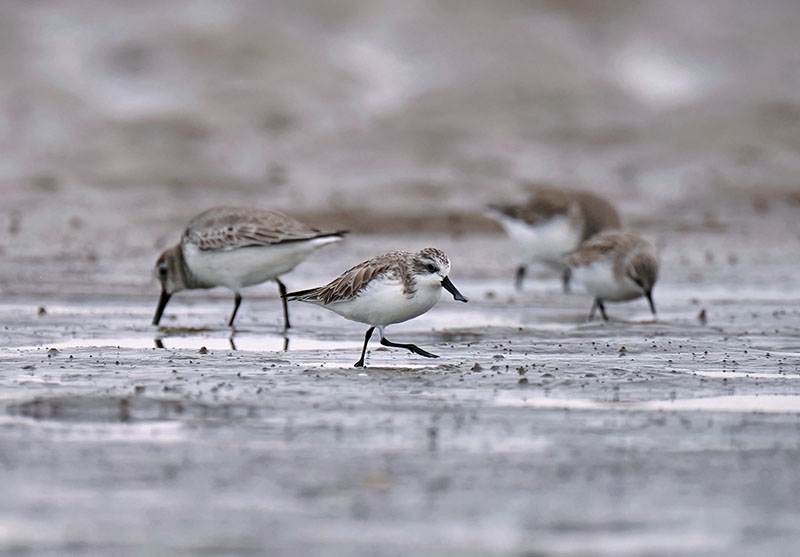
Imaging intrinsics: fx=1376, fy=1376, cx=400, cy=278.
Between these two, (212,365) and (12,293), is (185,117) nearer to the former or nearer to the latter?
(12,293)

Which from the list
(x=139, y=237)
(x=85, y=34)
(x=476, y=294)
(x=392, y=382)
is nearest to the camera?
(x=392, y=382)

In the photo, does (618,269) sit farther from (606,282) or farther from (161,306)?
(161,306)

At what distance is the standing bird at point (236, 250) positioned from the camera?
11.6 metres

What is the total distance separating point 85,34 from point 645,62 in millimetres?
11499

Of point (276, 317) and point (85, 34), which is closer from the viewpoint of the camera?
point (276, 317)

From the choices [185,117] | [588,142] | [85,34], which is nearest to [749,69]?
[588,142]

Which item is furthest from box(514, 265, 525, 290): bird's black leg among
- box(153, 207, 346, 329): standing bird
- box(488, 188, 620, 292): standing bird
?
box(153, 207, 346, 329): standing bird

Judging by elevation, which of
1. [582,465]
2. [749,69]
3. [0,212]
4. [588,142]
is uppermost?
[749,69]

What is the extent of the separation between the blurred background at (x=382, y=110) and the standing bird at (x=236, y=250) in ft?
17.8

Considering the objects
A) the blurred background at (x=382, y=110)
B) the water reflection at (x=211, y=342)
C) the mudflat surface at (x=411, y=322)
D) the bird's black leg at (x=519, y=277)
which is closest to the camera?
the mudflat surface at (x=411, y=322)

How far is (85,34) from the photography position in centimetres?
2734

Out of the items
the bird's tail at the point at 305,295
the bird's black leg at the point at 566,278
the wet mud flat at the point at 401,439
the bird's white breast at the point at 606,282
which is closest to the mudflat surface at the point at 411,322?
the wet mud flat at the point at 401,439

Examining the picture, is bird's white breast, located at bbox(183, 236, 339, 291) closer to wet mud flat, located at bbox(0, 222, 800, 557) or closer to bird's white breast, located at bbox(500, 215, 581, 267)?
wet mud flat, located at bbox(0, 222, 800, 557)

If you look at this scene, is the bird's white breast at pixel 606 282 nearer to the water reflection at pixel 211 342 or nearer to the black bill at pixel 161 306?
the water reflection at pixel 211 342
